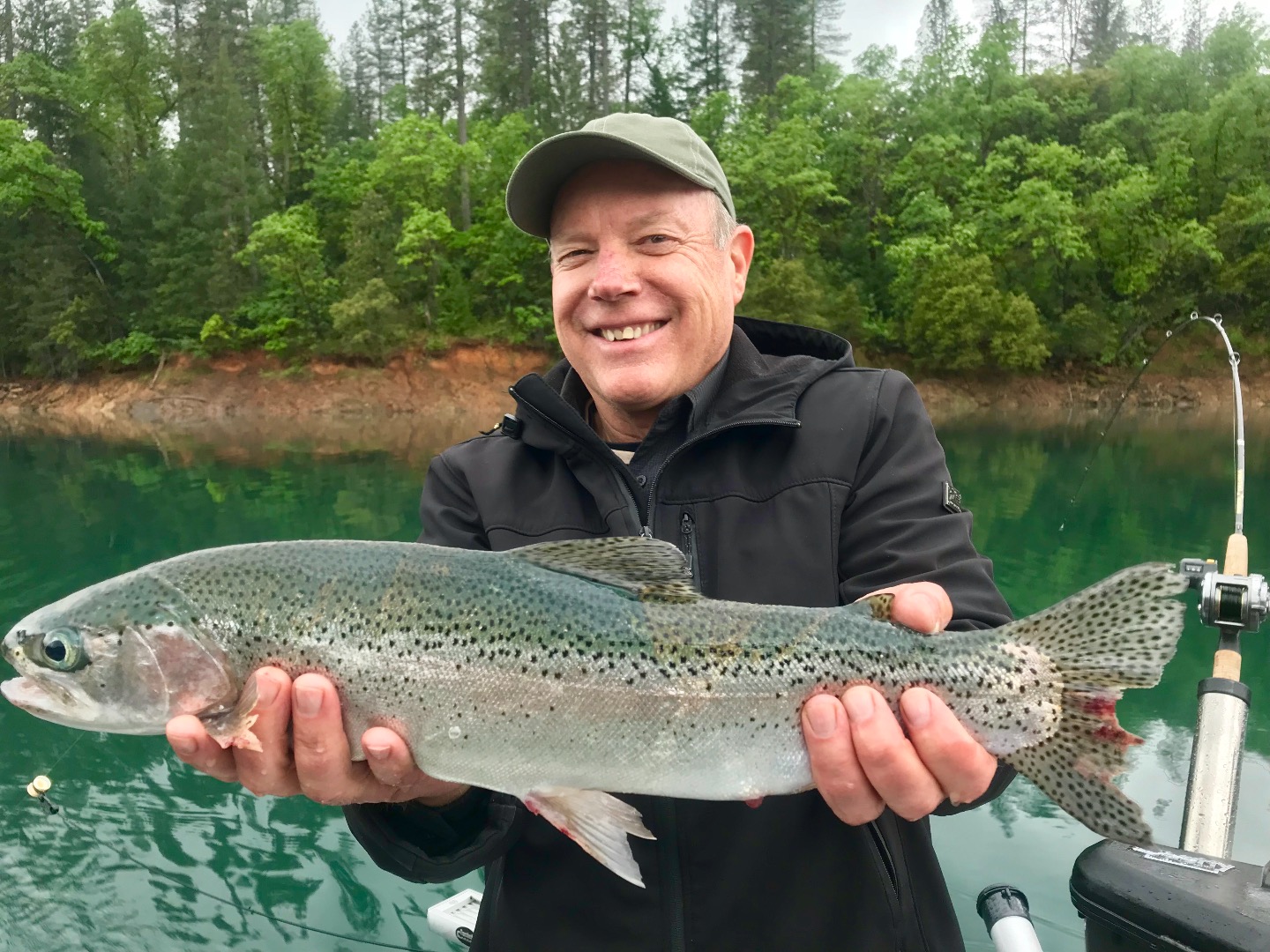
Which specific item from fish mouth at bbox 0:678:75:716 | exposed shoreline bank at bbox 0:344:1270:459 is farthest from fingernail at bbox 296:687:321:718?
exposed shoreline bank at bbox 0:344:1270:459

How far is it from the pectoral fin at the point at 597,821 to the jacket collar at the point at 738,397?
102 centimetres

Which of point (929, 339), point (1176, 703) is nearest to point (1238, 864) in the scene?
point (1176, 703)

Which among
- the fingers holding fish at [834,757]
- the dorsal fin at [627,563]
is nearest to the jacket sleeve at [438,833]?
the dorsal fin at [627,563]

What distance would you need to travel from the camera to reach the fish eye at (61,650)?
8.74 ft

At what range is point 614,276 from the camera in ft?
10.1

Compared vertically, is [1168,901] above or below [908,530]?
below

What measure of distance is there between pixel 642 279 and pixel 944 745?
1.68 meters

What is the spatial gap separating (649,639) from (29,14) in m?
69.4

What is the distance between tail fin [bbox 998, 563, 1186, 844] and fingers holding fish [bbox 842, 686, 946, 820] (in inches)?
10.1

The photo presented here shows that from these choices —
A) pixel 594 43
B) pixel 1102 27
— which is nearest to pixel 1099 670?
pixel 594 43

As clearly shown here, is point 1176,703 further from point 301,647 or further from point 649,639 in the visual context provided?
point 301,647

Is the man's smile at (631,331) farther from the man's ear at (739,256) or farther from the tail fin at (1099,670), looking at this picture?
the tail fin at (1099,670)

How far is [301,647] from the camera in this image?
2.58 m

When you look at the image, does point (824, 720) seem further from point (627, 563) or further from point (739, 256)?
point (739, 256)
